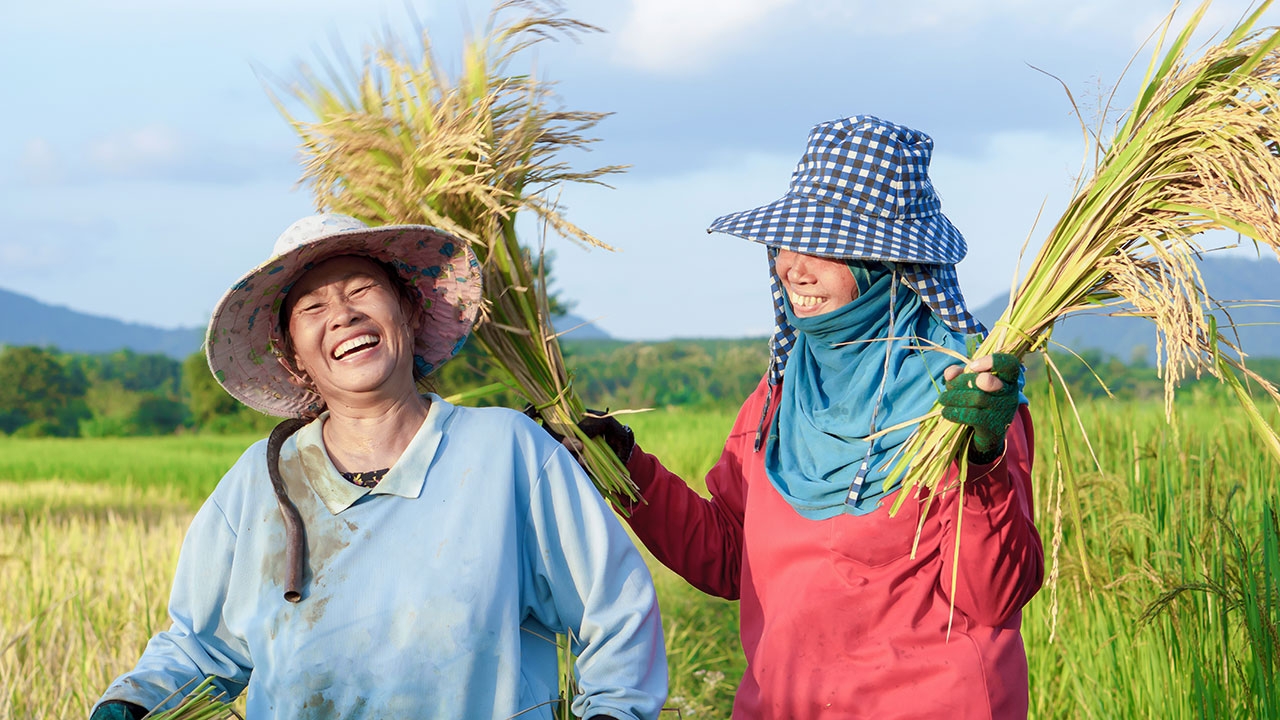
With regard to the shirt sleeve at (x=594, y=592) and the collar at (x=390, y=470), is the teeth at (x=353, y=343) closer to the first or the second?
the collar at (x=390, y=470)

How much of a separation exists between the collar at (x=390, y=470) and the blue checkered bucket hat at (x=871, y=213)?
2.74 ft

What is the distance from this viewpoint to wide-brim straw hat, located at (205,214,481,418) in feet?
6.75

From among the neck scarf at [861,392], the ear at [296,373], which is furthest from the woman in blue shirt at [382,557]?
the neck scarf at [861,392]

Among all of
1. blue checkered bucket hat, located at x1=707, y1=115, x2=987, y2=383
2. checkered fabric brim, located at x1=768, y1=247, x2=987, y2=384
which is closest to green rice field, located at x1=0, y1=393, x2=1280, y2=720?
checkered fabric brim, located at x1=768, y1=247, x2=987, y2=384

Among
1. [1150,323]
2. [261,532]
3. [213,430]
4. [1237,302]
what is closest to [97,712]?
[261,532]

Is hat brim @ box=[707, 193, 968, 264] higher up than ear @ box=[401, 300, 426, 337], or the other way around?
hat brim @ box=[707, 193, 968, 264]

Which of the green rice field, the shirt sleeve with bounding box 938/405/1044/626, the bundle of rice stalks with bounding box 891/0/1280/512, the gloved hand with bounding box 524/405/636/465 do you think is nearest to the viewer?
the bundle of rice stalks with bounding box 891/0/1280/512

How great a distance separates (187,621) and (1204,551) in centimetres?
289

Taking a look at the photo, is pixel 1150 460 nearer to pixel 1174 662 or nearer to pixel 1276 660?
pixel 1174 662

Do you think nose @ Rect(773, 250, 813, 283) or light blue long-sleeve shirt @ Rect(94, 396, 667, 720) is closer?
light blue long-sleeve shirt @ Rect(94, 396, 667, 720)

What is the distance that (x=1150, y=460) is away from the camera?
415cm

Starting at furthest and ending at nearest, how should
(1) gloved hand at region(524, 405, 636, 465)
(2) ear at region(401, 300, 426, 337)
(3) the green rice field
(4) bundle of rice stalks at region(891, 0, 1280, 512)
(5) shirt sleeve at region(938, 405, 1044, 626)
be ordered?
1. (3) the green rice field
2. (1) gloved hand at region(524, 405, 636, 465)
3. (2) ear at region(401, 300, 426, 337)
4. (5) shirt sleeve at region(938, 405, 1044, 626)
5. (4) bundle of rice stalks at region(891, 0, 1280, 512)

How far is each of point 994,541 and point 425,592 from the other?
112cm

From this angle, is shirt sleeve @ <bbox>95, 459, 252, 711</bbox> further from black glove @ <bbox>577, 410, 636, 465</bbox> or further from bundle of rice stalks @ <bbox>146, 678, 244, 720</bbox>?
black glove @ <bbox>577, 410, 636, 465</bbox>
